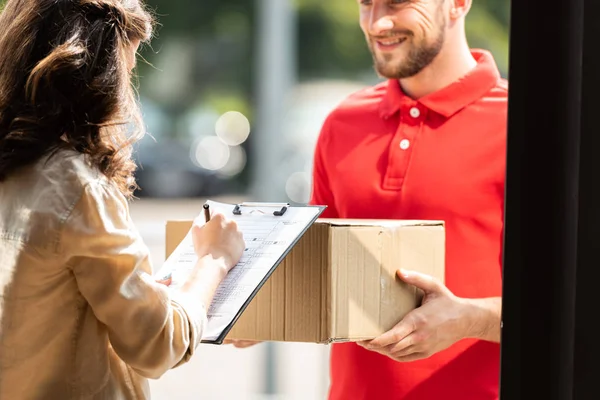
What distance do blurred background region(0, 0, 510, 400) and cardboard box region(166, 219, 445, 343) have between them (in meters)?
2.76

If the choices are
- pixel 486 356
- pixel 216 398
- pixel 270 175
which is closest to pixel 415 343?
pixel 486 356

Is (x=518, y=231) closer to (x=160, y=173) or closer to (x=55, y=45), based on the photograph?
(x=55, y=45)

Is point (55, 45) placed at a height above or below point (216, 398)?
above

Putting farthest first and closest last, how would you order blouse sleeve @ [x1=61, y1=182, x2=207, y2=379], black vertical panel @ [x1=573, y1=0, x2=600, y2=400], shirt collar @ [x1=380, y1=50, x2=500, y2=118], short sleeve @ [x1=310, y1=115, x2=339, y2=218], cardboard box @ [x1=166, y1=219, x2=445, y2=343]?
1. short sleeve @ [x1=310, y1=115, x2=339, y2=218]
2. shirt collar @ [x1=380, y1=50, x2=500, y2=118]
3. cardboard box @ [x1=166, y1=219, x2=445, y2=343]
4. blouse sleeve @ [x1=61, y1=182, x2=207, y2=379]
5. black vertical panel @ [x1=573, y1=0, x2=600, y2=400]

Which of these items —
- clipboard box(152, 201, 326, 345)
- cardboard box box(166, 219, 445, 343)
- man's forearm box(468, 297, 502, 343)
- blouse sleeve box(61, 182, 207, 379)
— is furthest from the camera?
man's forearm box(468, 297, 502, 343)

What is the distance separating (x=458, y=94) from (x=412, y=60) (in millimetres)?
154

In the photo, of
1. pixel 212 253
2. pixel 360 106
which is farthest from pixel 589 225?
pixel 360 106

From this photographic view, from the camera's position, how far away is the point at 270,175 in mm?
4781

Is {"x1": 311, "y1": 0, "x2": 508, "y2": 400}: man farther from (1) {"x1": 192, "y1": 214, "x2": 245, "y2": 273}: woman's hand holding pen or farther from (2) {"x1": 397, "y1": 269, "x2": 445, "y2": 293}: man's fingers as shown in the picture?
(1) {"x1": 192, "y1": 214, "x2": 245, "y2": 273}: woman's hand holding pen

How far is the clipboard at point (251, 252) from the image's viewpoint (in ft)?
5.51

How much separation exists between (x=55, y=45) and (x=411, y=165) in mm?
997

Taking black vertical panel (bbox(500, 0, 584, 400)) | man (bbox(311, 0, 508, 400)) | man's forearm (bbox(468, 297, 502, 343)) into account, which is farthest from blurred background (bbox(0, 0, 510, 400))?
black vertical panel (bbox(500, 0, 584, 400))

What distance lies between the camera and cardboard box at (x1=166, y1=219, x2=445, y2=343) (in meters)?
1.85

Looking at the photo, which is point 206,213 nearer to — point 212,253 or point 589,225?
point 212,253
